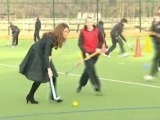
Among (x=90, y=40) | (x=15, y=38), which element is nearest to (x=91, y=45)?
(x=90, y=40)

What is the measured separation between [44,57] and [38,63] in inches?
8.5

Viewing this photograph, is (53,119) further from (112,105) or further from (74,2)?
(74,2)

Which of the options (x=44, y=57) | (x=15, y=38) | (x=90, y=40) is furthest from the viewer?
(x=15, y=38)

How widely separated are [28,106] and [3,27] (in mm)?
29092

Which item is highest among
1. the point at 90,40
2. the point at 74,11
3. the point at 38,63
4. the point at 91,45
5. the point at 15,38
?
the point at 74,11

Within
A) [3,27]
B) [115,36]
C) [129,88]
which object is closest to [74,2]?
[3,27]

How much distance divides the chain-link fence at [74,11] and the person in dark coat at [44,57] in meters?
29.4

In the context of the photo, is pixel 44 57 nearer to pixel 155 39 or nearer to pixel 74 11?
pixel 155 39

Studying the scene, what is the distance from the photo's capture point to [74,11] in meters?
42.6

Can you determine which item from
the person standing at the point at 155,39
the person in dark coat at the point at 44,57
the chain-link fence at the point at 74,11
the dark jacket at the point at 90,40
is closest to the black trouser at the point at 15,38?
the chain-link fence at the point at 74,11

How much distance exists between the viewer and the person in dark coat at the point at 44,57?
894 cm

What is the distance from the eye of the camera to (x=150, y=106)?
9031mm

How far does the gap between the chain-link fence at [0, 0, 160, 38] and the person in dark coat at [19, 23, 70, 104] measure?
96.4 ft

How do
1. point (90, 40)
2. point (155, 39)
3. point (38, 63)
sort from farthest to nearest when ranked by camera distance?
point (155, 39)
point (90, 40)
point (38, 63)
